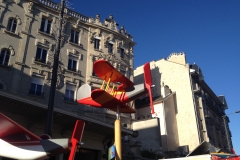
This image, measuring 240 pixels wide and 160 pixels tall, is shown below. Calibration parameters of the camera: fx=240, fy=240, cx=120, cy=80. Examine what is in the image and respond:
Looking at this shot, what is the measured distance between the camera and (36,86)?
20922mm

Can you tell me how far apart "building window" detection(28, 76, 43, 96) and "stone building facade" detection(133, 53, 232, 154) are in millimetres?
11798

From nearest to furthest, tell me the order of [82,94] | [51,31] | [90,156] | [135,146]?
[82,94] < [90,156] < [135,146] < [51,31]

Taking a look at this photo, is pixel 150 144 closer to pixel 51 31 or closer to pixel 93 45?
pixel 93 45

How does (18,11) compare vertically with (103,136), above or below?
above

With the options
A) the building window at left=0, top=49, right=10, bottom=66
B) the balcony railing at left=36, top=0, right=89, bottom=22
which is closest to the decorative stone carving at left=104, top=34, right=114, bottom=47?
the balcony railing at left=36, top=0, right=89, bottom=22

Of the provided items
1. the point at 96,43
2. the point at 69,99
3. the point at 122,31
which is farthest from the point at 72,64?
the point at 122,31

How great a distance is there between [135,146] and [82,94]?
32.5 ft

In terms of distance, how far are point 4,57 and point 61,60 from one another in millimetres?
5146

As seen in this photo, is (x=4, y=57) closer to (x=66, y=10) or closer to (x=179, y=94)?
(x=66, y=10)

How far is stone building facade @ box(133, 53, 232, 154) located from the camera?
29.3 meters

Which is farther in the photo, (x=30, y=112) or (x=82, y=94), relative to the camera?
(x=30, y=112)

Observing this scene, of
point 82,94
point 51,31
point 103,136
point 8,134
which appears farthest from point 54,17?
point 8,134

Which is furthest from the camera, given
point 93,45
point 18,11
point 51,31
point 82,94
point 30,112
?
point 93,45

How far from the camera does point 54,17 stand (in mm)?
24891
